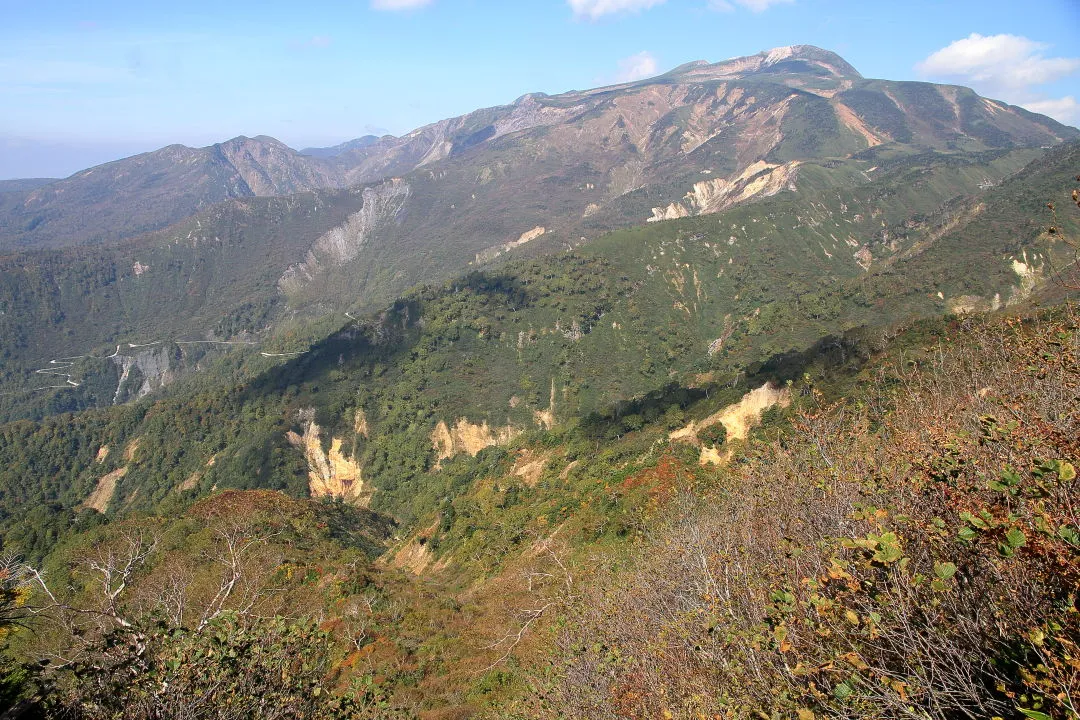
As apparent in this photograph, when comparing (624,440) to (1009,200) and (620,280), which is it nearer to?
(620,280)

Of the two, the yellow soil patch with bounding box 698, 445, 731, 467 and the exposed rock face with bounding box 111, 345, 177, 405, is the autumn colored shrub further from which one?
the exposed rock face with bounding box 111, 345, 177, 405

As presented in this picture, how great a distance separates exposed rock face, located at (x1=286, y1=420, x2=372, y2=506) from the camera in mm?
79188

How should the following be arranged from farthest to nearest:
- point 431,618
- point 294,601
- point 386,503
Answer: point 386,503
point 294,601
point 431,618

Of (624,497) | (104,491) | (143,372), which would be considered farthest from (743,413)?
(143,372)

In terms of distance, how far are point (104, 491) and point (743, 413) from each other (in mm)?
90171

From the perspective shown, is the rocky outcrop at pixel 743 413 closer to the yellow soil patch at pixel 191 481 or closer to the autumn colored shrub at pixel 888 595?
the autumn colored shrub at pixel 888 595

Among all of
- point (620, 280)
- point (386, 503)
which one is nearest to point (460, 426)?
point (386, 503)

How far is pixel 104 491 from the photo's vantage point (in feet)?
281

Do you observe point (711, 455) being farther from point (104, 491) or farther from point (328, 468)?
point (104, 491)

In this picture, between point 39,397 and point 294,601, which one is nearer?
point 294,601

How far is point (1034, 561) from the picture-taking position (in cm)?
485

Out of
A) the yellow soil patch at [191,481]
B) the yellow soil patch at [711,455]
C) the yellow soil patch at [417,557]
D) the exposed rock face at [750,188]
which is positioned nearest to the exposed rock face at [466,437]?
the yellow soil patch at [191,481]

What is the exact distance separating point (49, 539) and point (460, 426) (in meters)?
47.4

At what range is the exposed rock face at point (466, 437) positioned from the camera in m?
80.5
